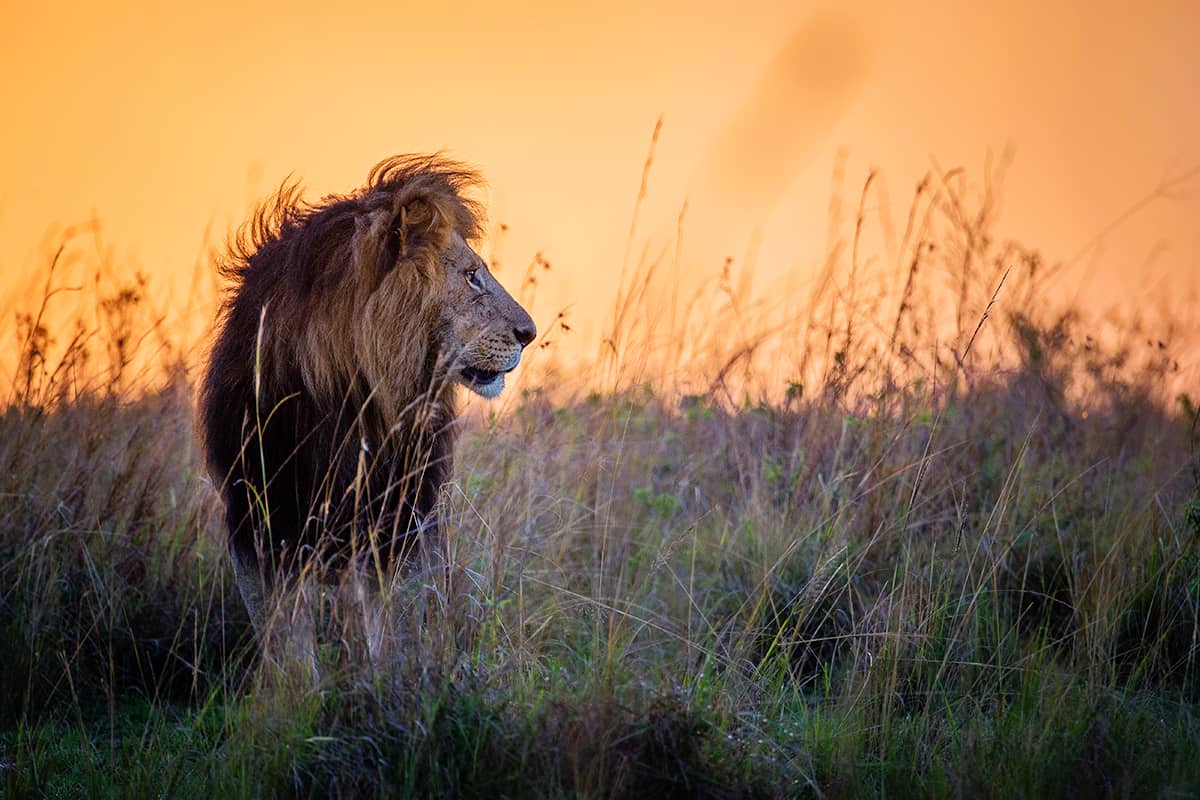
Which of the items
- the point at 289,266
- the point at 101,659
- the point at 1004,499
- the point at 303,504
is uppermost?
the point at 289,266

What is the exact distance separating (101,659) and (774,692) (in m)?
2.55

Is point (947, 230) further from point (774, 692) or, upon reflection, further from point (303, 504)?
point (303, 504)

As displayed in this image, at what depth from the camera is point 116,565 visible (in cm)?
465

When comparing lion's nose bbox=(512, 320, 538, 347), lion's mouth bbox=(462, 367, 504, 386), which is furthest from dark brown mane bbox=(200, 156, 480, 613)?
lion's nose bbox=(512, 320, 538, 347)

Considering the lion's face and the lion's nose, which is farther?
the lion's nose

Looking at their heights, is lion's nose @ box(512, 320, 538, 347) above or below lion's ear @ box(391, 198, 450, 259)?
below

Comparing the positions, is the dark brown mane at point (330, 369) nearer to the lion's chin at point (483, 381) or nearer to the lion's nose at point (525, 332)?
the lion's chin at point (483, 381)

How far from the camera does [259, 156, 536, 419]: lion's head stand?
12.4 ft

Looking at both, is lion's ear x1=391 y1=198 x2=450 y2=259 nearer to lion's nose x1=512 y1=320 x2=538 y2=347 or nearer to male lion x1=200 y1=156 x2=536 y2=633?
male lion x1=200 y1=156 x2=536 y2=633

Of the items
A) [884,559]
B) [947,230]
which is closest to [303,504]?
[884,559]

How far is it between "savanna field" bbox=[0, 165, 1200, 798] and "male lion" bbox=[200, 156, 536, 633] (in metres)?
0.32

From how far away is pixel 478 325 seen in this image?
3984 millimetres

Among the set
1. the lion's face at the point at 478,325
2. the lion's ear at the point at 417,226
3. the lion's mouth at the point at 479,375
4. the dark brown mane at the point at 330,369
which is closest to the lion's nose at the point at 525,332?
the lion's face at the point at 478,325

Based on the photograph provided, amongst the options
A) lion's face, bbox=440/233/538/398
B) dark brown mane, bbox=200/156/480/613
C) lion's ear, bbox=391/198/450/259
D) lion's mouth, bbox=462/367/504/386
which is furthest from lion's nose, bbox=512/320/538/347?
lion's ear, bbox=391/198/450/259
